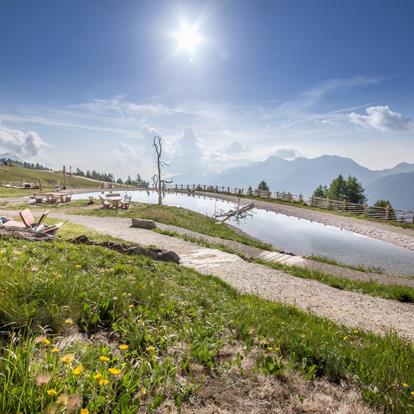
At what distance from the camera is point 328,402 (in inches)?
128

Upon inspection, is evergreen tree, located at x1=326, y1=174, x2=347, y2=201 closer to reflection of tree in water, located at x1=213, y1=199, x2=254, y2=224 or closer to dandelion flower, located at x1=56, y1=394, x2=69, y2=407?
reflection of tree in water, located at x1=213, y1=199, x2=254, y2=224

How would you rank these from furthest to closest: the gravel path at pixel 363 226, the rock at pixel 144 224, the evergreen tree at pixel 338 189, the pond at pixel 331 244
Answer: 1. the evergreen tree at pixel 338 189
2. the gravel path at pixel 363 226
3. the rock at pixel 144 224
4. the pond at pixel 331 244

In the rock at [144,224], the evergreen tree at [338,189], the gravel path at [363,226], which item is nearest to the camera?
the rock at [144,224]

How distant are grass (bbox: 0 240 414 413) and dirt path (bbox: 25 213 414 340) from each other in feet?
8.48

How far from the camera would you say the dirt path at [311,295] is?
817 centimetres

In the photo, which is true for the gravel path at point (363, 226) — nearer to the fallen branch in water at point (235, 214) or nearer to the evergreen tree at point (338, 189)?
the fallen branch in water at point (235, 214)

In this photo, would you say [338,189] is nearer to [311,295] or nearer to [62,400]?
[311,295]

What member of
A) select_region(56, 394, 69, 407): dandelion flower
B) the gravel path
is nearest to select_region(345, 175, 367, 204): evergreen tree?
the gravel path

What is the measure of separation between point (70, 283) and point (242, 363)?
9.77 ft

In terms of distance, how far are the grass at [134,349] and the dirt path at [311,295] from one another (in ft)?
8.48

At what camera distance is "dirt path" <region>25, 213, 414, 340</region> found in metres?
8.17

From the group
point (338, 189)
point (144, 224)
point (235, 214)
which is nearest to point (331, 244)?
point (144, 224)

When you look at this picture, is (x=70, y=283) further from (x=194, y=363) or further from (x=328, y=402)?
(x=328, y=402)

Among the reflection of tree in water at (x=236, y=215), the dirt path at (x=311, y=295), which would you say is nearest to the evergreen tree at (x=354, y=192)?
the reflection of tree in water at (x=236, y=215)
